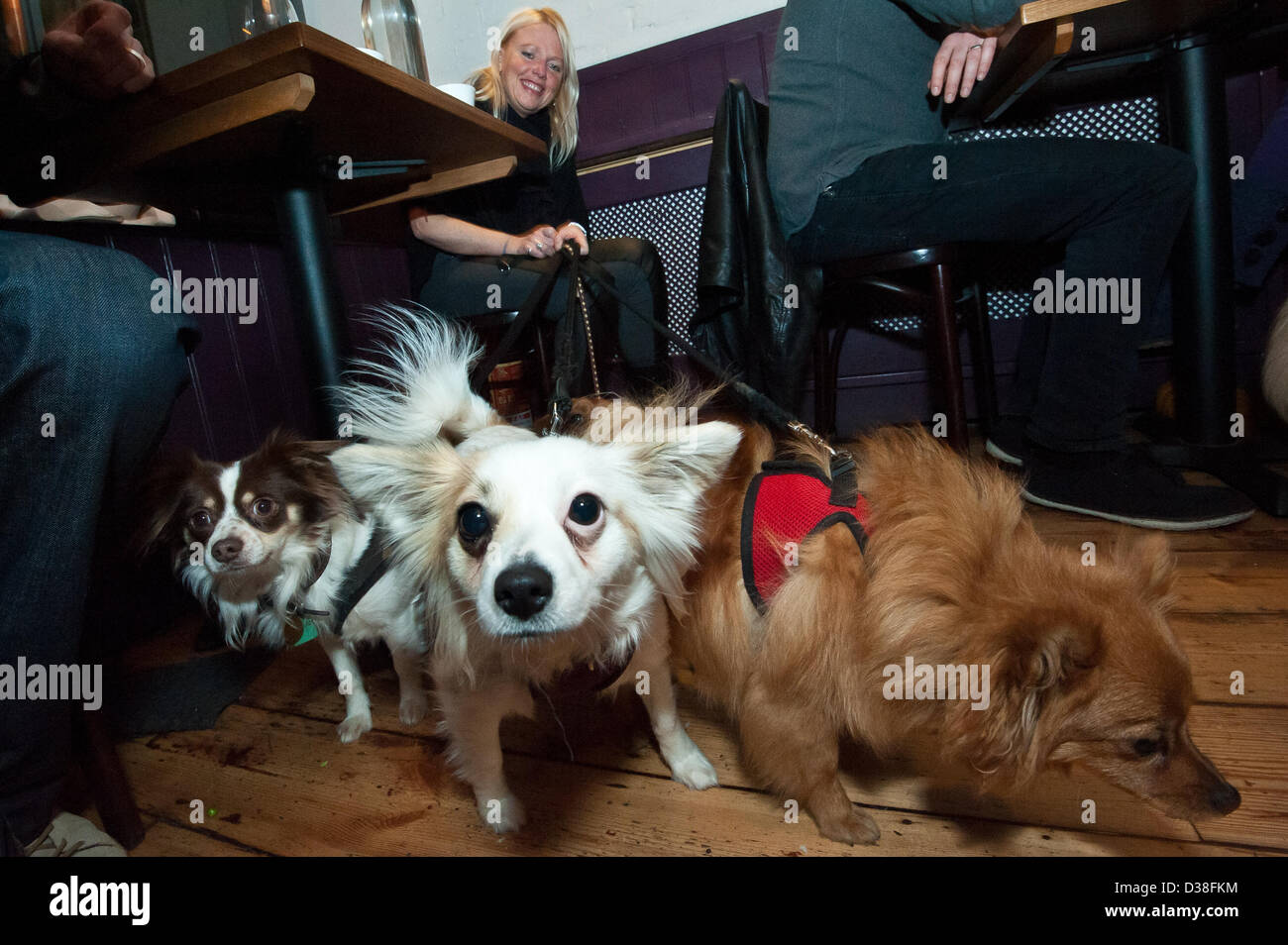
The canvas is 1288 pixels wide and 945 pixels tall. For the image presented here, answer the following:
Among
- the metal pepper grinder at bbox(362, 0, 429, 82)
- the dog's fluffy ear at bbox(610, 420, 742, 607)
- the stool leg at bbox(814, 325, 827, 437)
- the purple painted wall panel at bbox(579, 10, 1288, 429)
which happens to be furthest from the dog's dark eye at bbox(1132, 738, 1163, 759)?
the purple painted wall panel at bbox(579, 10, 1288, 429)

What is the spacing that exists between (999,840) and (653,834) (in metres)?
0.55

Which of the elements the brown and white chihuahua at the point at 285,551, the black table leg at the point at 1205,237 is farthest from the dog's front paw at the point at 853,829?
the black table leg at the point at 1205,237

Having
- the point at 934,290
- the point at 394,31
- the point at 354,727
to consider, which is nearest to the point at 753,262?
the point at 934,290

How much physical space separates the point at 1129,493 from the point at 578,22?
339 cm

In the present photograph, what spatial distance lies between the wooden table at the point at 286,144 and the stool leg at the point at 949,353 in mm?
1308

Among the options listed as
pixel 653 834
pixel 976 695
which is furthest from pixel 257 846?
pixel 976 695

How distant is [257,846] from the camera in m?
1.09

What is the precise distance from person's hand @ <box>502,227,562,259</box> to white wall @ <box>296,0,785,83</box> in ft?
5.63

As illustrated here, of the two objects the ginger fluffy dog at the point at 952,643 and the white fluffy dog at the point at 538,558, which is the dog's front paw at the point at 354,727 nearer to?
the white fluffy dog at the point at 538,558

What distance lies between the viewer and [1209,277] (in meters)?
1.80

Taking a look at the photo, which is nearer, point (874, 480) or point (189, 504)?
point (874, 480)

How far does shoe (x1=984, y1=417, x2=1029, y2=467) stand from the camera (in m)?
2.07

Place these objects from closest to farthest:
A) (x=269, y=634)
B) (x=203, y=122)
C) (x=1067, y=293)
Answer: (x=203, y=122) < (x=269, y=634) < (x=1067, y=293)

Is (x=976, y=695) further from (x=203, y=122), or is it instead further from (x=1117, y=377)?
(x=203, y=122)
